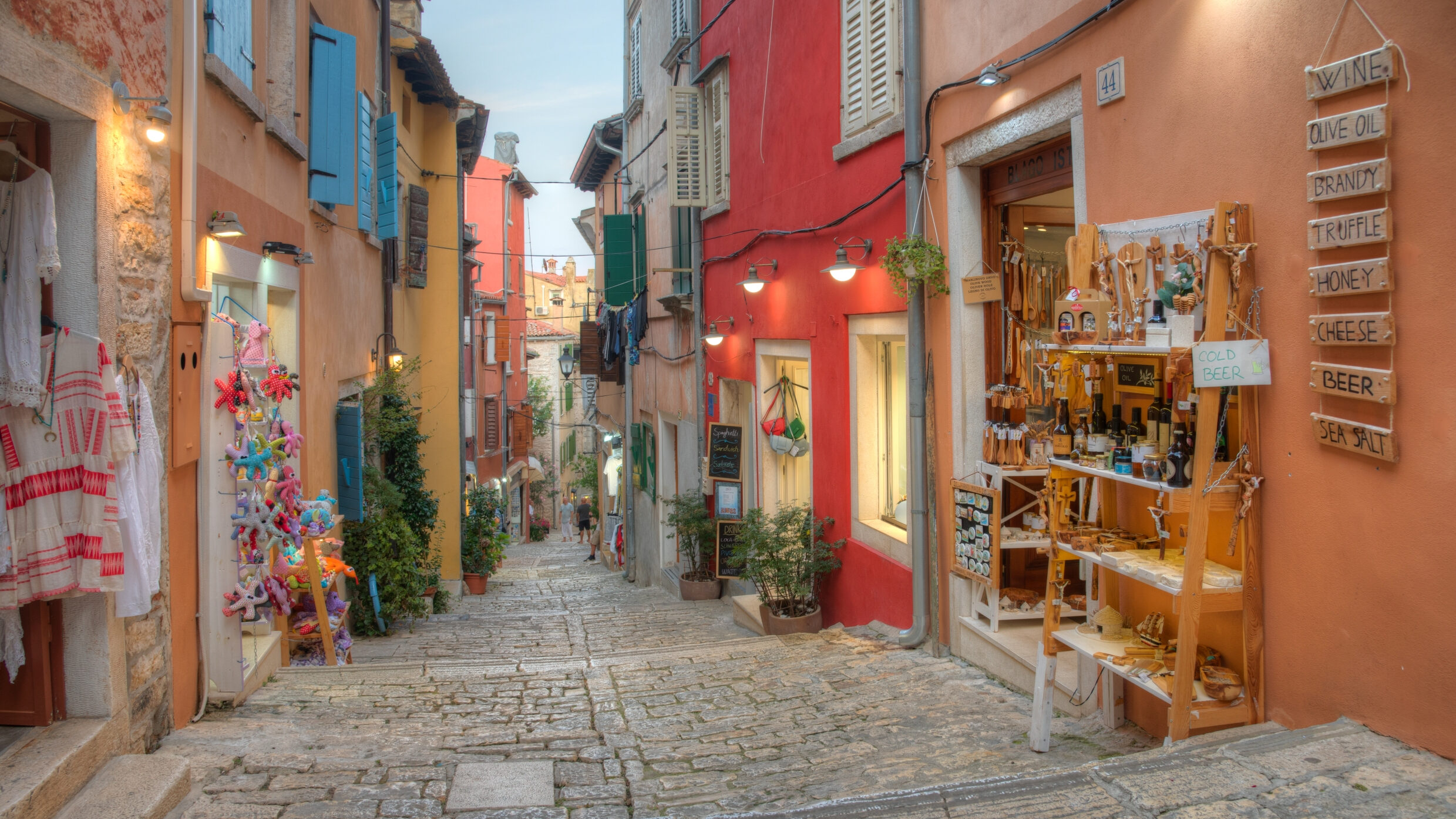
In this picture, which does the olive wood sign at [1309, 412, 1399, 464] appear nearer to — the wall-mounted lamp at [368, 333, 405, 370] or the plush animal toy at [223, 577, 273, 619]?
the plush animal toy at [223, 577, 273, 619]

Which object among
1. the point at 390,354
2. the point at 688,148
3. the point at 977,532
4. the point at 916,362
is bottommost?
the point at 977,532

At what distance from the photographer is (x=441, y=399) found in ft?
48.6

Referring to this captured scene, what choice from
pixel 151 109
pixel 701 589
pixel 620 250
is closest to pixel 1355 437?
pixel 151 109

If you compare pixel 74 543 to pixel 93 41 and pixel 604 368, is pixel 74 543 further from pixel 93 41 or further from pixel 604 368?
pixel 604 368

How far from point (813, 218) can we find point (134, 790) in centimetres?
656

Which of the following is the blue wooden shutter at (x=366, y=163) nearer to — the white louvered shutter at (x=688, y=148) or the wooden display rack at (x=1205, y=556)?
the white louvered shutter at (x=688, y=148)

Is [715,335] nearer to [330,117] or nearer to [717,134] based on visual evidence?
[717,134]

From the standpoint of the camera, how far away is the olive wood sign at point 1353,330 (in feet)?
9.95

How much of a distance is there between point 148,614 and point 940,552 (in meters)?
4.48

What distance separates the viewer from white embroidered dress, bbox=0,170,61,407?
3.68 metres

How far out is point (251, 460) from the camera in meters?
5.66

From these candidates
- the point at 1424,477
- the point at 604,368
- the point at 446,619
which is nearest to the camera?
the point at 1424,477

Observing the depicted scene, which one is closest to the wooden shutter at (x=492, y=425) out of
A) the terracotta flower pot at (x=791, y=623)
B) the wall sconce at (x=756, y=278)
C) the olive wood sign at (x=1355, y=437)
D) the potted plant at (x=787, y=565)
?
the wall sconce at (x=756, y=278)

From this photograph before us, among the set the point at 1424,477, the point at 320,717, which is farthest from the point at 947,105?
the point at 320,717
